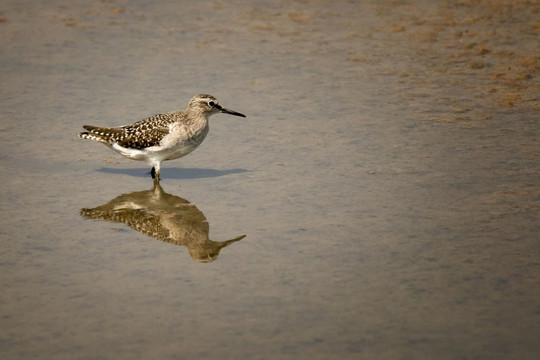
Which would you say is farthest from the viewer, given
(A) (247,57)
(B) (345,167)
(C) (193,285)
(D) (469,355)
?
(A) (247,57)

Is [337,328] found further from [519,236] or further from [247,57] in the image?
[247,57]

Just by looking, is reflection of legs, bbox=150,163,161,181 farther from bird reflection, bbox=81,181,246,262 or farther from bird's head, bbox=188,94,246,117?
bird's head, bbox=188,94,246,117

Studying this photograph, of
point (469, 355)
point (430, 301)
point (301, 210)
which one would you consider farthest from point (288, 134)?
point (469, 355)

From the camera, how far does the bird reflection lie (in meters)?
8.62

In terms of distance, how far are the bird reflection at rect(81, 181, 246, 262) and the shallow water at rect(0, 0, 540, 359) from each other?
0.03m

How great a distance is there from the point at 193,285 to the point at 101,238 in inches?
62.3

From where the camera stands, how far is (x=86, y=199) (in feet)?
32.4

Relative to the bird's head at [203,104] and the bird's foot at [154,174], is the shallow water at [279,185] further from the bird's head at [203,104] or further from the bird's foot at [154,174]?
the bird's head at [203,104]

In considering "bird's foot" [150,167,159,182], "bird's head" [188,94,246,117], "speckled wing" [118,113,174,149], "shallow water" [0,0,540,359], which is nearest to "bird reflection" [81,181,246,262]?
"shallow water" [0,0,540,359]

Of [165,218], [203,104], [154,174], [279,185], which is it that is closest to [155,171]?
[154,174]

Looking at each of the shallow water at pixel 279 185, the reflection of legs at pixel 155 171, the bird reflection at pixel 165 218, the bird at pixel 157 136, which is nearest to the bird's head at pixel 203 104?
the bird at pixel 157 136

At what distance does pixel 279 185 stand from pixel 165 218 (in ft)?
5.31

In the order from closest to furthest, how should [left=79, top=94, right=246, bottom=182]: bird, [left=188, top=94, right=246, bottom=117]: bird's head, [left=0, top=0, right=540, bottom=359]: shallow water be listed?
[left=0, top=0, right=540, bottom=359]: shallow water < [left=79, top=94, right=246, bottom=182]: bird < [left=188, top=94, right=246, bottom=117]: bird's head

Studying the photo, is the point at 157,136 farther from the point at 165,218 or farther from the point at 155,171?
the point at 165,218
